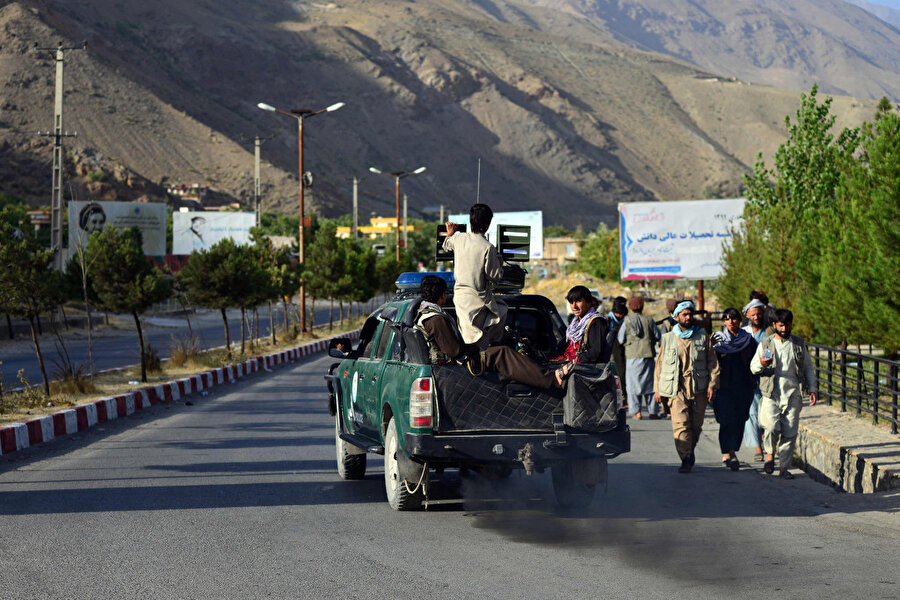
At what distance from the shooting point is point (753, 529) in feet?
26.8

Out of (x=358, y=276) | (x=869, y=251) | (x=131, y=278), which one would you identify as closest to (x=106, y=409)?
(x=131, y=278)

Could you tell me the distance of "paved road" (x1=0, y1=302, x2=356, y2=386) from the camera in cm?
2678

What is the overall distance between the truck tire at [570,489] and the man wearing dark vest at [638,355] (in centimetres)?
862

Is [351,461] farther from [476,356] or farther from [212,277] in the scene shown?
[212,277]

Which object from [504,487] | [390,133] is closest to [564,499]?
[504,487]

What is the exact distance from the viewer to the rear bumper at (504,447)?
8.30 m

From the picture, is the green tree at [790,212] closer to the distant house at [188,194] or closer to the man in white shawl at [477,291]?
the man in white shawl at [477,291]

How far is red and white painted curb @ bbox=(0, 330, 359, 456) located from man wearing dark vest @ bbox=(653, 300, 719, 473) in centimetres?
756

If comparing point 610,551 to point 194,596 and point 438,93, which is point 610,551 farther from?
point 438,93

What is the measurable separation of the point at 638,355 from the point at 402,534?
10.3 meters

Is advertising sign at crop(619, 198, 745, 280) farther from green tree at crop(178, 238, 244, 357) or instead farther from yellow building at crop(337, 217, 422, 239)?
yellow building at crop(337, 217, 422, 239)

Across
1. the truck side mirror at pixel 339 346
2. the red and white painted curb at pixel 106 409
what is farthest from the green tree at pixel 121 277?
the truck side mirror at pixel 339 346

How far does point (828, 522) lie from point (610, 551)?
88.2 inches

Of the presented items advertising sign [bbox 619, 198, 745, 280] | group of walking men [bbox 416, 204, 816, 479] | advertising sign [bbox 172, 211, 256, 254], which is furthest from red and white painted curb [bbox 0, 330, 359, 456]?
advertising sign [bbox 172, 211, 256, 254]
